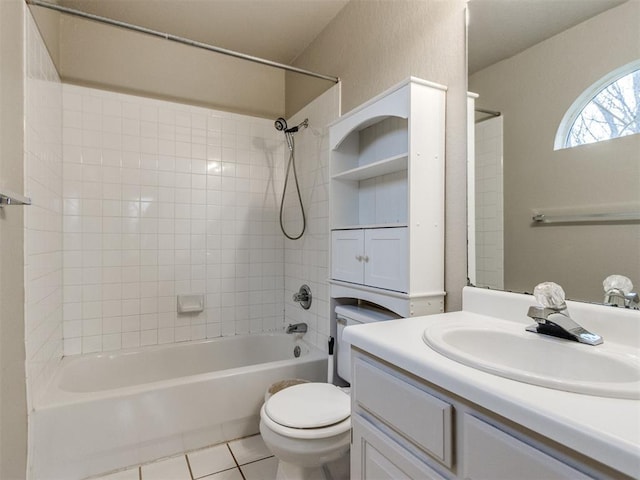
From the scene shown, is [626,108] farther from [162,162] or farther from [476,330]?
[162,162]

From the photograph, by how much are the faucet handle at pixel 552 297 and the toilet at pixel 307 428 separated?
84 centimetres

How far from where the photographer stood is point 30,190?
1.53 metres

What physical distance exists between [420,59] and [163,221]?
6.42 feet

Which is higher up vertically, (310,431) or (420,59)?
(420,59)

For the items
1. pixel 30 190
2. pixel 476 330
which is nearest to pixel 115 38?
pixel 30 190

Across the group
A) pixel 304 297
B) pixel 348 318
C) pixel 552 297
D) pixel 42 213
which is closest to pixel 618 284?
pixel 552 297

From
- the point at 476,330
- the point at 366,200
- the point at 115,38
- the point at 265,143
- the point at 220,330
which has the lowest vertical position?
the point at 220,330

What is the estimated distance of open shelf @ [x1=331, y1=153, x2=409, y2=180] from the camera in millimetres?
1475

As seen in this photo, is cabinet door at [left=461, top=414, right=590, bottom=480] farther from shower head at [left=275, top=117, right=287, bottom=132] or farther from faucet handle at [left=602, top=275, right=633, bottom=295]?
shower head at [left=275, top=117, right=287, bottom=132]

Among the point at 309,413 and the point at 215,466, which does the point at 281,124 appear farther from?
the point at 215,466

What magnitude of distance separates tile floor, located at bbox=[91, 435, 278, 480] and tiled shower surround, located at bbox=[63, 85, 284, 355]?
0.89 metres

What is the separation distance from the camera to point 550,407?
0.57m

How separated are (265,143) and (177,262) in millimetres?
1179

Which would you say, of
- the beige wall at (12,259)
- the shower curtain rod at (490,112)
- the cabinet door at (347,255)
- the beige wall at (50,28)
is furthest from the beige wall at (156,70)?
the shower curtain rod at (490,112)
